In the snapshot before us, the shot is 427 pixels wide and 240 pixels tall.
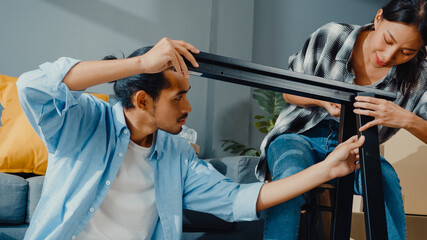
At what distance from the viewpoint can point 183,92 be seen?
124cm

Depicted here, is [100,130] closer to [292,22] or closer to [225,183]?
[225,183]

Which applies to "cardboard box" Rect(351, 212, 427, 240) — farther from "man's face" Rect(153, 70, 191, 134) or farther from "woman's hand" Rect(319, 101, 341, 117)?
"man's face" Rect(153, 70, 191, 134)

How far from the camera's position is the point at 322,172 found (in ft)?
3.35

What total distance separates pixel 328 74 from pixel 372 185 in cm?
44

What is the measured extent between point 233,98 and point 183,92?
1.79 m

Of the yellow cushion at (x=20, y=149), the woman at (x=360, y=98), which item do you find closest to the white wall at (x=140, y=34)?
the yellow cushion at (x=20, y=149)

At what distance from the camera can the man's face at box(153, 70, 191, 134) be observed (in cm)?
122

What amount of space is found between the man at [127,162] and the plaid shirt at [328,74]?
0.70 feet

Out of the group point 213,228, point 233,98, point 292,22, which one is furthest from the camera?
point 292,22

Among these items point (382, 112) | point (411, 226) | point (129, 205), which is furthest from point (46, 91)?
point (411, 226)

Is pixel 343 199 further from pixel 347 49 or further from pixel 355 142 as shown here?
pixel 347 49

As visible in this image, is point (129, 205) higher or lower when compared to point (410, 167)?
lower

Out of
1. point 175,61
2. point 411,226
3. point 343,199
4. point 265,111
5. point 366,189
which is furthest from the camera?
point 265,111

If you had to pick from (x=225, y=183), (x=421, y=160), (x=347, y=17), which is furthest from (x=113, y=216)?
(x=347, y=17)
